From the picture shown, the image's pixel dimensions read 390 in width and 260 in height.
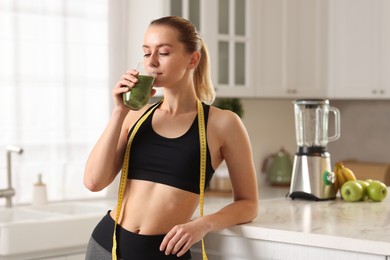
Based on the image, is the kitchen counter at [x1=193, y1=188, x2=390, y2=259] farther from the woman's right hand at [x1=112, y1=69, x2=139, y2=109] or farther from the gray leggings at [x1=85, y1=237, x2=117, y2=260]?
the woman's right hand at [x1=112, y1=69, x2=139, y2=109]

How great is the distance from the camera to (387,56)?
16.7ft

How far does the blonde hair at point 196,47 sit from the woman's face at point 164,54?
2cm

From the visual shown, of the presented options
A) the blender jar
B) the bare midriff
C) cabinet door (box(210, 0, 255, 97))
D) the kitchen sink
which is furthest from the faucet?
the bare midriff

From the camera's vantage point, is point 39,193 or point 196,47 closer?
point 196,47

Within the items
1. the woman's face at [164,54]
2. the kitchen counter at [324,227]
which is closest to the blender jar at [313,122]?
the kitchen counter at [324,227]

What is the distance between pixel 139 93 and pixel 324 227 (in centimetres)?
62

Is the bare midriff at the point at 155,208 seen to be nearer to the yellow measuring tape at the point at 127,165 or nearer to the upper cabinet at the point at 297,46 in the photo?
the yellow measuring tape at the point at 127,165

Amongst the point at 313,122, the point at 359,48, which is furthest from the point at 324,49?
the point at 313,122

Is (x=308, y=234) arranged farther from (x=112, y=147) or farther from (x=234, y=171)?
(x=112, y=147)

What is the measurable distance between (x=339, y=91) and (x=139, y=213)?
3625mm

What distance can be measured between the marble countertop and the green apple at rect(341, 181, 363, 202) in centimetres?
3

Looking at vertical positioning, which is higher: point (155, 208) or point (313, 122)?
point (313, 122)

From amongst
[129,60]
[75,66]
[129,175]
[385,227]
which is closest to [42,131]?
[75,66]

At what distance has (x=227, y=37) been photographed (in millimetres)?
4668
